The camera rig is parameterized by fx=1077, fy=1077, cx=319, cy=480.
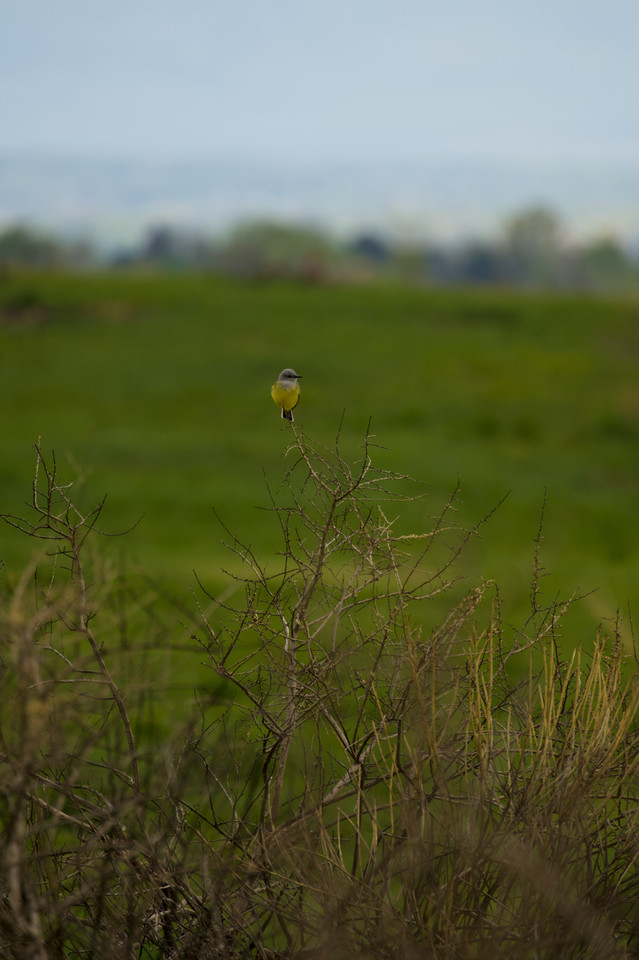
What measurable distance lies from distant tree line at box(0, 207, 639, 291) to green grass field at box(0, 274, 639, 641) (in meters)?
25.7

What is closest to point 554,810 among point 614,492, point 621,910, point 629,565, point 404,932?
point 621,910

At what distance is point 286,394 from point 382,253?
107998 mm

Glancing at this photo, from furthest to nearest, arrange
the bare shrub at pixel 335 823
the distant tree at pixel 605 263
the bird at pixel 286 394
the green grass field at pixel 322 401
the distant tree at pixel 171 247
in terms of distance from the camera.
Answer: the distant tree at pixel 605 263 → the distant tree at pixel 171 247 → the green grass field at pixel 322 401 → the bird at pixel 286 394 → the bare shrub at pixel 335 823

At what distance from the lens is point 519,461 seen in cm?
4400

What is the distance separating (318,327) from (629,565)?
25.0 metres

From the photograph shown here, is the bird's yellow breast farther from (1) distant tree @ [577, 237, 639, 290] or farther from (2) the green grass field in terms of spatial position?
(1) distant tree @ [577, 237, 639, 290]

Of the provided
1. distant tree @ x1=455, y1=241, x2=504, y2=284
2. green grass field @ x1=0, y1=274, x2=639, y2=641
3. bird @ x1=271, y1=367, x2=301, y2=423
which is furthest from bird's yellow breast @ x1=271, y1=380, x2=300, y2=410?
distant tree @ x1=455, y1=241, x2=504, y2=284

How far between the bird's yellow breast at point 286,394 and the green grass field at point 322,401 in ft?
80.4

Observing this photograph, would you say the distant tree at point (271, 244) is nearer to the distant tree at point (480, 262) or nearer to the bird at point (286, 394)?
the distant tree at point (480, 262)

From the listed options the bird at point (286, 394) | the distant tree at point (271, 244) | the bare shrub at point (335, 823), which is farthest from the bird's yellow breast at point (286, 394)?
the distant tree at point (271, 244)

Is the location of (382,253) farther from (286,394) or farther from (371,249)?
(286,394)

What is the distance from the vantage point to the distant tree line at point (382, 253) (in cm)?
9038

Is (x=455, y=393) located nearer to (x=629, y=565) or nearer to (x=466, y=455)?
(x=466, y=455)

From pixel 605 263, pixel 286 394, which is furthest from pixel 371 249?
pixel 286 394
